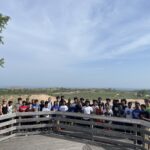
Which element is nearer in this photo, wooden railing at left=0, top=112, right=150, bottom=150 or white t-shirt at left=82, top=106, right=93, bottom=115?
wooden railing at left=0, top=112, right=150, bottom=150

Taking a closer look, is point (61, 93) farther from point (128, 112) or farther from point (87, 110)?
point (128, 112)

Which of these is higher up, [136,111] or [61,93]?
[61,93]

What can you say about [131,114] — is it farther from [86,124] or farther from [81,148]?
[81,148]

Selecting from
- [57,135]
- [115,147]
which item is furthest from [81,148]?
[57,135]

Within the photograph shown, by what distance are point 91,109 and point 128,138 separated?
326cm

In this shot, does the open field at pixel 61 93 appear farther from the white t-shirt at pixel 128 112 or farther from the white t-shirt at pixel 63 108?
the white t-shirt at pixel 128 112

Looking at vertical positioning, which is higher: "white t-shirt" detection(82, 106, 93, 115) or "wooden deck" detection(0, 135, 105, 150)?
"white t-shirt" detection(82, 106, 93, 115)

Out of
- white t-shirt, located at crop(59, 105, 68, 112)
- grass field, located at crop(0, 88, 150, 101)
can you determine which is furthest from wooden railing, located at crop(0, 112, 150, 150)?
grass field, located at crop(0, 88, 150, 101)

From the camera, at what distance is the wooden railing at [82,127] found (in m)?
12.1

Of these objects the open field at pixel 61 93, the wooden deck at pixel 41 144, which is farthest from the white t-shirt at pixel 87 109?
the open field at pixel 61 93

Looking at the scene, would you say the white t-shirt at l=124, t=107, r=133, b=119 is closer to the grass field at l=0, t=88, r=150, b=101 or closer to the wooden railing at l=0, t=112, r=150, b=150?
the wooden railing at l=0, t=112, r=150, b=150

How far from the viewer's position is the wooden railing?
12.1m

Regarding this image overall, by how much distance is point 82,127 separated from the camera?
46.6 feet

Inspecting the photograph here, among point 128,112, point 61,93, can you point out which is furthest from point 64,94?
point 128,112
